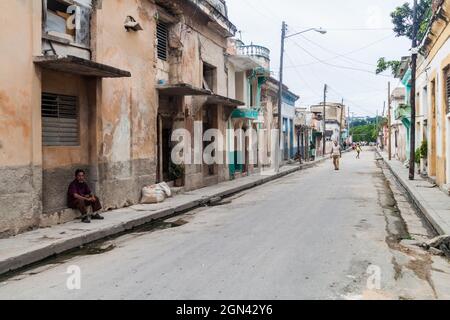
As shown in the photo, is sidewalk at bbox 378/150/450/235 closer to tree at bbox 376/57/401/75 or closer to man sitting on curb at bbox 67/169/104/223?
man sitting on curb at bbox 67/169/104/223

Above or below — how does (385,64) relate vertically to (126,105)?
above

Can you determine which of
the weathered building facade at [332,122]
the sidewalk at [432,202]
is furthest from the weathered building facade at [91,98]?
the weathered building facade at [332,122]

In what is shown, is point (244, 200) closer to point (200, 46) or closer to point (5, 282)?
point (200, 46)

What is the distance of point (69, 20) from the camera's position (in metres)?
10.7

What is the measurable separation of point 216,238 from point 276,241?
1159 millimetres

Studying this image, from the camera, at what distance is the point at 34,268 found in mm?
6996

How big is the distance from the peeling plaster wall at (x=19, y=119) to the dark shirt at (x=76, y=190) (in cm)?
93

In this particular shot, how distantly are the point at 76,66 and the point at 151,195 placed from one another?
4765 mm

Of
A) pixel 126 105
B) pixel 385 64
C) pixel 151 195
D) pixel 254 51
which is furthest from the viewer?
pixel 385 64

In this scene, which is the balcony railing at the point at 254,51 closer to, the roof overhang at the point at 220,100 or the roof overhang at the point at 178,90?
the roof overhang at the point at 220,100

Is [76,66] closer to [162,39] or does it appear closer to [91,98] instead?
[91,98]

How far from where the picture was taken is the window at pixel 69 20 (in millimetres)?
10148

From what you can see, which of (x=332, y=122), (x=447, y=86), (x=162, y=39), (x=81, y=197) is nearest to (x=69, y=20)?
(x=81, y=197)

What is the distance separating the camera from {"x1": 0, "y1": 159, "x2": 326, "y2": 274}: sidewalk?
23.7 ft
